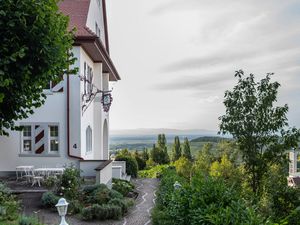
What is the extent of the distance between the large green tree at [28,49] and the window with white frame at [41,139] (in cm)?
916

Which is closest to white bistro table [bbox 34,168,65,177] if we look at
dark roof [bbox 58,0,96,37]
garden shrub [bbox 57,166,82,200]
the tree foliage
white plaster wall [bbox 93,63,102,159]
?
garden shrub [bbox 57,166,82,200]

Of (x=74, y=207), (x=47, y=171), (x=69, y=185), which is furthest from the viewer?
(x=47, y=171)

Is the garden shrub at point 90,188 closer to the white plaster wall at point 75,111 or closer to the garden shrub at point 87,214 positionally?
the garden shrub at point 87,214

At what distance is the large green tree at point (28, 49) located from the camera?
5637 millimetres

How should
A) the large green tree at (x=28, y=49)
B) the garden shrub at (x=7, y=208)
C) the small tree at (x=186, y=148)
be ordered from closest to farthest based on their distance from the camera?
1. the large green tree at (x=28, y=49)
2. the garden shrub at (x=7, y=208)
3. the small tree at (x=186, y=148)

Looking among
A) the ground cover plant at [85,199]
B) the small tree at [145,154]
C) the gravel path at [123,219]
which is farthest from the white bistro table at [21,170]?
the small tree at [145,154]

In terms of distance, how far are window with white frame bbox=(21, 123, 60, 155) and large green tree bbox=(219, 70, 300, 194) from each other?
23.3 feet

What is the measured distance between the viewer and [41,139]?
16.0 m

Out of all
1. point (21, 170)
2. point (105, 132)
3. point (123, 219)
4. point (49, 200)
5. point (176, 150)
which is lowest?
point (176, 150)

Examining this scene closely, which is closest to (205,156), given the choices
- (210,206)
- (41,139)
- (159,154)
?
(159,154)

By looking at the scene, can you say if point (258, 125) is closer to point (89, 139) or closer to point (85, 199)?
point (85, 199)

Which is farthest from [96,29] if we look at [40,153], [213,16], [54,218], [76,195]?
[54,218]

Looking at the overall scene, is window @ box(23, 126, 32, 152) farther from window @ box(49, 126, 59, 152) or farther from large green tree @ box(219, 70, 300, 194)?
large green tree @ box(219, 70, 300, 194)

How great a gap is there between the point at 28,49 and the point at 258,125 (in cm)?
845
